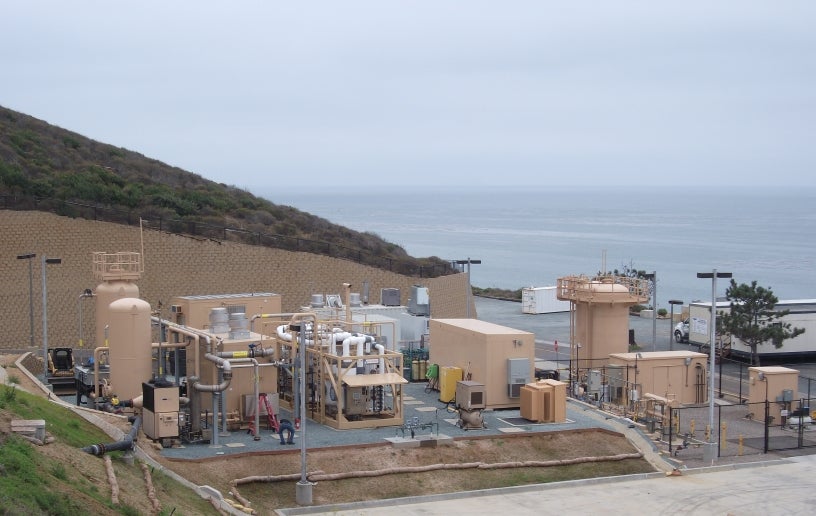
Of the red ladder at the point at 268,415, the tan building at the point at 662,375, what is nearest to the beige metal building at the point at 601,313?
the tan building at the point at 662,375

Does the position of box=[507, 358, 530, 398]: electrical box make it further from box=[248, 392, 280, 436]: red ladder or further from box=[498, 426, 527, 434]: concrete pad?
box=[248, 392, 280, 436]: red ladder

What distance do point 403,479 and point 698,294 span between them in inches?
3627

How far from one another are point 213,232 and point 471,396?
2470cm

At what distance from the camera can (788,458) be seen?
29375mm

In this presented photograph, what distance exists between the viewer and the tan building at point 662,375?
34781 millimetres

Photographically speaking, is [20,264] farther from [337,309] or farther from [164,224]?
[337,309]

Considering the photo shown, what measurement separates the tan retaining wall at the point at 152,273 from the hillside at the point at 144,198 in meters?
2.17

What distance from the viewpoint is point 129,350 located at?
28812 mm

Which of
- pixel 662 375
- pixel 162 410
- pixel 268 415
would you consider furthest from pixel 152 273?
pixel 662 375

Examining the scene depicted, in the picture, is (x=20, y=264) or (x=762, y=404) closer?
(x=762, y=404)

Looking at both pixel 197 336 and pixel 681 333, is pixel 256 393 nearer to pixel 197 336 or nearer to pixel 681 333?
pixel 197 336

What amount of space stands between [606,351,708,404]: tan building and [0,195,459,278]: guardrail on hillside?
19663mm

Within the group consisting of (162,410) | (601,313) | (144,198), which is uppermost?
(144,198)

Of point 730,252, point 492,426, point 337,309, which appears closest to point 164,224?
point 337,309
